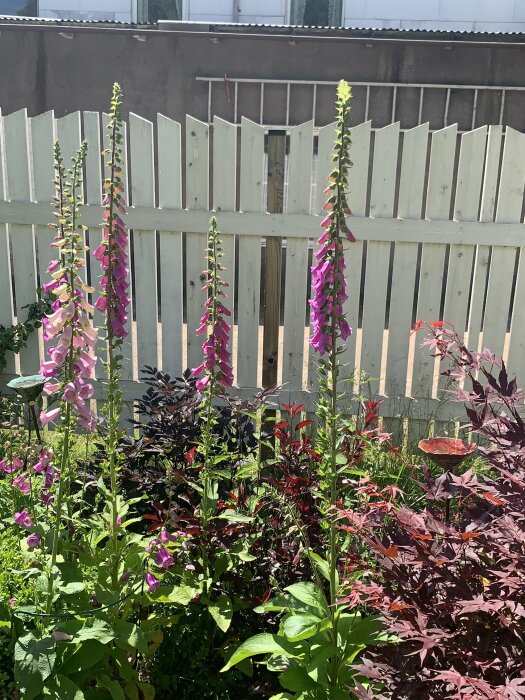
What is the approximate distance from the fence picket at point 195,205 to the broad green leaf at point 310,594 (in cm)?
244

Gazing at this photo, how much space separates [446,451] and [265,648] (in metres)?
1.43

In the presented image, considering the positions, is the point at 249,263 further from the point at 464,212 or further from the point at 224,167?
the point at 464,212

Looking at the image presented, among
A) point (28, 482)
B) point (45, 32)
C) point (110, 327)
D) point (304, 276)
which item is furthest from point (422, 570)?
point (45, 32)

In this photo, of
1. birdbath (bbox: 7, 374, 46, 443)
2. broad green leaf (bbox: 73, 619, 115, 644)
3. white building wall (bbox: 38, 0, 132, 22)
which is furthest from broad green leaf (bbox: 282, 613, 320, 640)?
white building wall (bbox: 38, 0, 132, 22)

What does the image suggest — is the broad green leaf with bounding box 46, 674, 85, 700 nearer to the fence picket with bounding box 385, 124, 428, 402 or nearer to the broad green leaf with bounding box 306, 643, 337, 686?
the broad green leaf with bounding box 306, 643, 337, 686

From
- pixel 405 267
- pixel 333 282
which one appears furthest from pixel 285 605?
pixel 405 267

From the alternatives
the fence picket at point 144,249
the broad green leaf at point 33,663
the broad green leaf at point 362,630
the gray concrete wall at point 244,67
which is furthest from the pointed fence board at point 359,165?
the gray concrete wall at point 244,67

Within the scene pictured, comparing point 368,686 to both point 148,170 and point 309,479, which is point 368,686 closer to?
point 309,479

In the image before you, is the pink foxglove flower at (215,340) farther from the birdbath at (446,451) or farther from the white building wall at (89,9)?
the white building wall at (89,9)

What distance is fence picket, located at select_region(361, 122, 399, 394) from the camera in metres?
4.08

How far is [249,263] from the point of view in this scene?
4262 mm

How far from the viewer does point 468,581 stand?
68.9 inches

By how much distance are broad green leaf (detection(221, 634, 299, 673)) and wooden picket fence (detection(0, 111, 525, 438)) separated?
7.79ft

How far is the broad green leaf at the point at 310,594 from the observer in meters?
2.10
